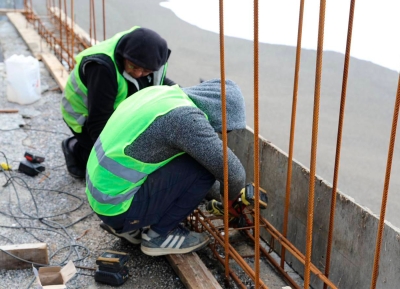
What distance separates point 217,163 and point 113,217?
0.61 metres

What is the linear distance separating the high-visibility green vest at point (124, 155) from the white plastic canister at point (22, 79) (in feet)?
8.59

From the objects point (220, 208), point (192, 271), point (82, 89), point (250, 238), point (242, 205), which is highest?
point (82, 89)

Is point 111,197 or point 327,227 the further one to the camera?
point 327,227

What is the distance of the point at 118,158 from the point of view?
2.51 meters

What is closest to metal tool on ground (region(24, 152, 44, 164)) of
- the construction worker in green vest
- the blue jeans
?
the construction worker in green vest

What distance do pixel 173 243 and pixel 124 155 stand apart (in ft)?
2.04

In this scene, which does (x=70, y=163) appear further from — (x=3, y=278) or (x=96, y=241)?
→ (x=3, y=278)

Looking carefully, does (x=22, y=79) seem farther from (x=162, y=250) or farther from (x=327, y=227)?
(x=327, y=227)

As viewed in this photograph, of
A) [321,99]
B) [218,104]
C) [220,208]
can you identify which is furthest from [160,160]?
[321,99]

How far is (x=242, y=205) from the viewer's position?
2988 millimetres

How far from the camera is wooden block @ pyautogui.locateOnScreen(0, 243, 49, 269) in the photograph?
2709 millimetres

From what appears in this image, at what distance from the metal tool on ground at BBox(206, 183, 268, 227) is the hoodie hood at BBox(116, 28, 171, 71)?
0.88m

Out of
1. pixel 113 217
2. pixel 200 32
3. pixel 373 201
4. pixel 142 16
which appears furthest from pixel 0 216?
pixel 142 16

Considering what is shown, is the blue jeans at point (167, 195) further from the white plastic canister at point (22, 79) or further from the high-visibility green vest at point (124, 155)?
the white plastic canister at point (22, 79)
